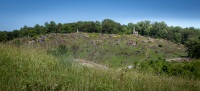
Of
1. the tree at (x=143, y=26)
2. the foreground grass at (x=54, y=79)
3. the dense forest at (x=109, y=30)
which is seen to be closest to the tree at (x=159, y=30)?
the dense forest at (x=109, y=30)

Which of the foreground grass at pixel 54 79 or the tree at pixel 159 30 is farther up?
the foreground grass at pixel 54 79

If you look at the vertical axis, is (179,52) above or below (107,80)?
below

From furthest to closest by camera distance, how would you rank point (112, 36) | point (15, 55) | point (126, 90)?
point (112, 36), point (15, 55), point (126, 90)

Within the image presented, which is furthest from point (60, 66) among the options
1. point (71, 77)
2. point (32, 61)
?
point (71, 77)

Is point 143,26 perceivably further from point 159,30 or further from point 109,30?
point 109,30

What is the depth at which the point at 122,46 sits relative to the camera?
35.2 m

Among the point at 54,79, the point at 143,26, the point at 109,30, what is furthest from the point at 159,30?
the point at 54,79

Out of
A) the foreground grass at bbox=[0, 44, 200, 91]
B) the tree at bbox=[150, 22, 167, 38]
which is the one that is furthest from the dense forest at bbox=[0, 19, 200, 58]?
the foreground grass at bbox=[0, 44, 200, 91]

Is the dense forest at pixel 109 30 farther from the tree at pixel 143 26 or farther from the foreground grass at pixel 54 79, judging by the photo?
the foreground grass at pixel 54 79

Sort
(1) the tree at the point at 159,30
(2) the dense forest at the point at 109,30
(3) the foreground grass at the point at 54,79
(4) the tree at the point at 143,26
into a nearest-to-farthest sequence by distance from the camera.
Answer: (3) the foreground grass at the point at 54,79
(2) the dense forest at the point at 109,30
(1) the tree at the point at 159,30
(4) the tree at the point at 143,26

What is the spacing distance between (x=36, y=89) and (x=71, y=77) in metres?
0.93

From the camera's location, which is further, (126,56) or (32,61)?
(126,56)

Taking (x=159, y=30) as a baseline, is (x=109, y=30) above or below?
above

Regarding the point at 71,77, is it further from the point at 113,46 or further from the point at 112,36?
the point at 112,36
